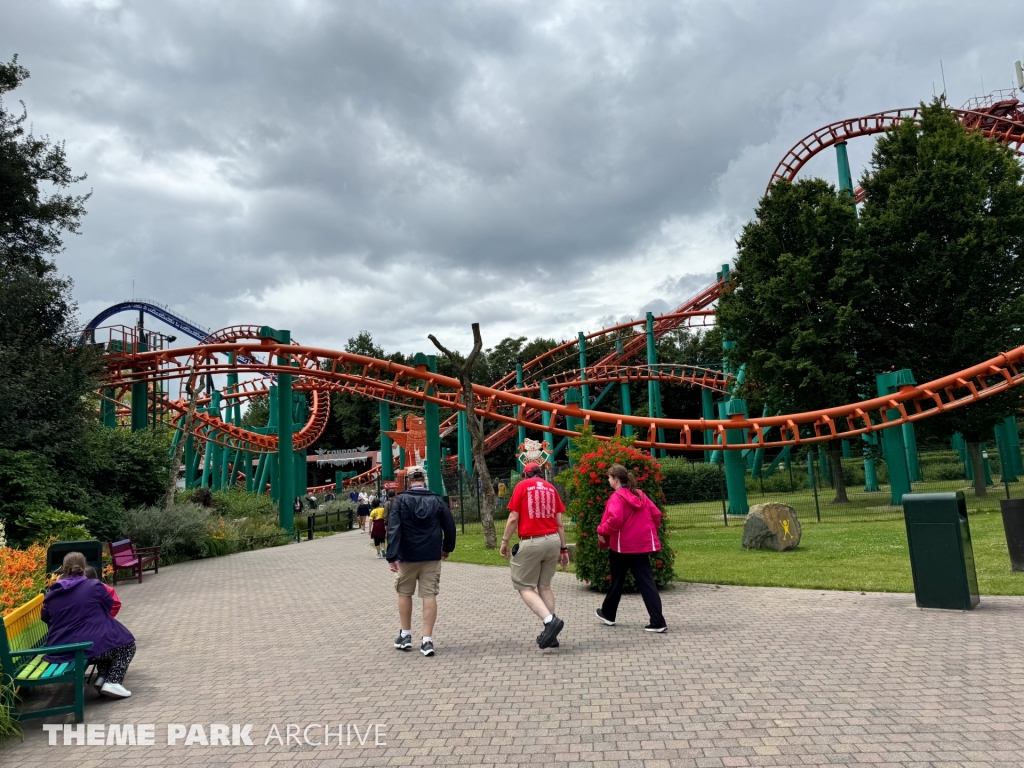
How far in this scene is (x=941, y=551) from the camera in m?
7.34

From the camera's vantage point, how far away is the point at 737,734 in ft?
13.5

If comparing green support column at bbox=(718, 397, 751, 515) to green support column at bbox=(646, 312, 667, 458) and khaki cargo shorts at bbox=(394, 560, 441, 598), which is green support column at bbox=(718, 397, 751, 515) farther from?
khaki cargo shorts at bbox=(394, 560, 441, 598)

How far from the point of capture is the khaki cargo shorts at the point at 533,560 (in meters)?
6.59

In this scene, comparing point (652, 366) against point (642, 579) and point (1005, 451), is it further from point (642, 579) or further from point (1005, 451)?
point (642, 579)

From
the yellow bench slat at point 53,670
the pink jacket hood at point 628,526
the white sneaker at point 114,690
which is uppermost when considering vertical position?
the pink jacket hood at point 628,526

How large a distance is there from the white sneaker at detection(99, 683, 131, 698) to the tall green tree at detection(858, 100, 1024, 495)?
22863 mm

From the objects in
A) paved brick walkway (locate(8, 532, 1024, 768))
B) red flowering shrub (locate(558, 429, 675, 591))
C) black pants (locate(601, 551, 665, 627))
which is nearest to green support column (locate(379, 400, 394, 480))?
red flowering shrub (locate(558, 429, 675, 591))

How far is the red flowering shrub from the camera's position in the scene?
950 cm

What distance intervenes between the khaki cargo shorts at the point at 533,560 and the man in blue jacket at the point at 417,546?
2.11 feet

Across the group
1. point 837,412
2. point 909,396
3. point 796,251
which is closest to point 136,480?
point 837,412

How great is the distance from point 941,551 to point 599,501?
3.91 m

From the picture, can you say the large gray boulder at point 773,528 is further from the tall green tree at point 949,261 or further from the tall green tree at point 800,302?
the tall green tree at point 949,261

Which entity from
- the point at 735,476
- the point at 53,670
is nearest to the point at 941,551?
the point at 53,670

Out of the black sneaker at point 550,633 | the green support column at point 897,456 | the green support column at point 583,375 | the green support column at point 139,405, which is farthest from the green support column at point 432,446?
the black sneaker at point 550,633
